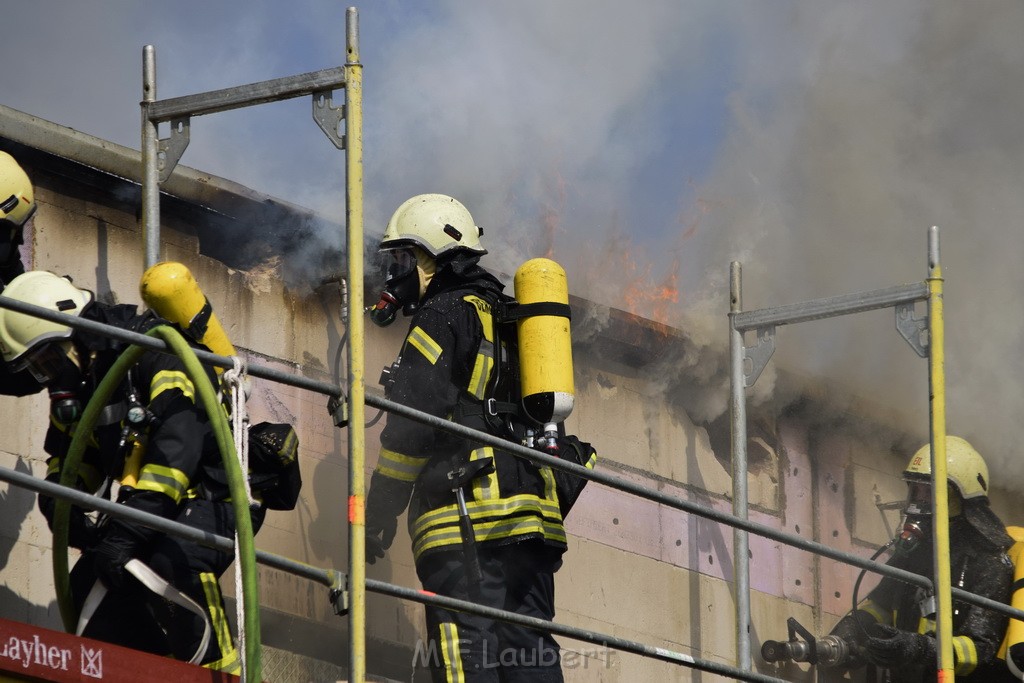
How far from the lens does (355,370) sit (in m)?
5.52

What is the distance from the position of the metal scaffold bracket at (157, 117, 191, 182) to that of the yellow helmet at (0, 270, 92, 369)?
79cm

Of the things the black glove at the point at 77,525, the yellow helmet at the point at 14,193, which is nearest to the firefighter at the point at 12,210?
the yellow helmet at the point at 14,193

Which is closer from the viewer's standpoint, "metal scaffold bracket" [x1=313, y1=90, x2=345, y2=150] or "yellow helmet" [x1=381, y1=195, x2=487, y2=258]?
"metal scaffold bracket" [x1=313, y1=90, x2=345, y2=150]

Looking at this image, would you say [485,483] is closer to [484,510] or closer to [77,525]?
[484,510]

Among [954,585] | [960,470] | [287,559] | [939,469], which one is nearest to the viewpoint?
[287,559]

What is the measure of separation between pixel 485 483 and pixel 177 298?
4.97 ft

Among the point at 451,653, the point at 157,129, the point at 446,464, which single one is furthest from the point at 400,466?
the point at 157,129

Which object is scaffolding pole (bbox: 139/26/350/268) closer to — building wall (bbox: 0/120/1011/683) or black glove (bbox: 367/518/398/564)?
building wall (bbox: 0/120/1011/683)

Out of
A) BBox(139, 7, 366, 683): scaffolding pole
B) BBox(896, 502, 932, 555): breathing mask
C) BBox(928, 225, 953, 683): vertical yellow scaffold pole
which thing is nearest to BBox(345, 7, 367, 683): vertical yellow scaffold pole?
BBox(139, 7, 366, 683): scaffolding pole

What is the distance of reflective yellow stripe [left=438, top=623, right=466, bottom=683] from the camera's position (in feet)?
21.3

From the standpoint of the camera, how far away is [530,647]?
669cm

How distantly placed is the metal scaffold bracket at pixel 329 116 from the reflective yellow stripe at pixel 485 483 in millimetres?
1477

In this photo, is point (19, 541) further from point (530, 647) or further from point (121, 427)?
point (530, 647)

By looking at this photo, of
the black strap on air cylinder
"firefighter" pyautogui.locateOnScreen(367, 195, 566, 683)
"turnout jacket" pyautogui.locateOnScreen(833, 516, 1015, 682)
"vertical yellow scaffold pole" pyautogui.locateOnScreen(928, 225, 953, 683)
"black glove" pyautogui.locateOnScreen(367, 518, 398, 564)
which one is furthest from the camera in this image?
"turnout jacket" pyautogui.locateOnScreen(833, 516, 1015, 682)
